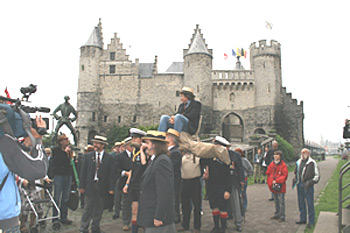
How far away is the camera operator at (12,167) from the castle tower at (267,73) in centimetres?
3760

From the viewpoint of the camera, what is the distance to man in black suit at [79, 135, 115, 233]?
605 centimetres

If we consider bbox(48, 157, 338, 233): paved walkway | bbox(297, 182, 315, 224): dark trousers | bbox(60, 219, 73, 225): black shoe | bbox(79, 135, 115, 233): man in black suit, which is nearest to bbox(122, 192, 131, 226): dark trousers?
bbox(48, 157, 338, 233): paved walkway

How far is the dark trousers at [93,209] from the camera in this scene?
593cm

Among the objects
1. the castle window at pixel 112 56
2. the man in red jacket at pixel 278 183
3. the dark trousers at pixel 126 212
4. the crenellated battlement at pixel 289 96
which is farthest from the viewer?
the castle window at pixel 112 56

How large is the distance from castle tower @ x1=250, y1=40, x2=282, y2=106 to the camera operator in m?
37.6

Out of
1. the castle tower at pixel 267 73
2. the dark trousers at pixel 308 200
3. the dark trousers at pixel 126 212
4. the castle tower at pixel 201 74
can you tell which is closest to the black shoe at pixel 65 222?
the dark trousers at pixel 126 212

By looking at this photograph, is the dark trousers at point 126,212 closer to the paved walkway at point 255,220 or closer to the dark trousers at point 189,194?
the paved walkway at point 255,220

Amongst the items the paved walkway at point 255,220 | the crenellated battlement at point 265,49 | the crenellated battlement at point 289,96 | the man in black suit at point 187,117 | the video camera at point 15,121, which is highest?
the crenellated battlement at point 265,49

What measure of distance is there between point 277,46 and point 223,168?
3695 centimetres

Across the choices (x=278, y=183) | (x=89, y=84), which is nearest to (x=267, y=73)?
(x=89, y=84)

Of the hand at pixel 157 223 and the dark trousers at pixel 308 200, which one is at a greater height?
the hand at pixel 157 223

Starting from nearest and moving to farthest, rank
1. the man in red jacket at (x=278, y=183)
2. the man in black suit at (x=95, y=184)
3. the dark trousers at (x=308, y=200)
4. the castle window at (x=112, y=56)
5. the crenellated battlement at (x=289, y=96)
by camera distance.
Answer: the man in black suit at (x=95, y=184) < the dark trousers at (x=308, y=200) < the man in red jacket at (x=278, y=183) < the crenellated battlement at (x=289, y=96) < the castle window at (x=112, y=56)

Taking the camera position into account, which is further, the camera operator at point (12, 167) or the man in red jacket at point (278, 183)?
the man in red jacket at point (278, 183)

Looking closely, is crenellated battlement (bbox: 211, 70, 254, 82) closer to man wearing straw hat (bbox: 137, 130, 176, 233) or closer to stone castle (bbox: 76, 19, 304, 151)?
stone castle (bbox: 76, 19, 304, 151)
